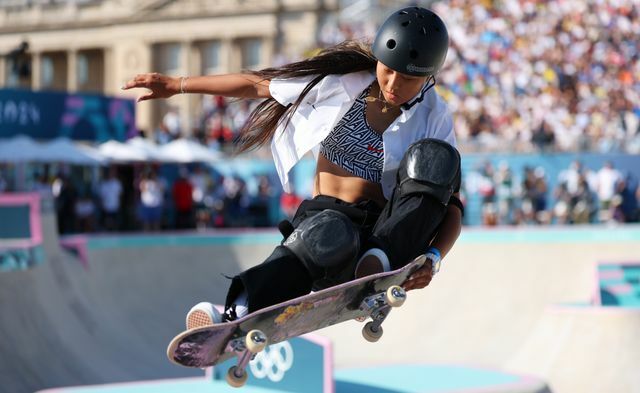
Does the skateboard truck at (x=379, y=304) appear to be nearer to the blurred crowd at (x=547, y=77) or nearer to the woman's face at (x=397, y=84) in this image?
the woman's face at (x=397, y=84)

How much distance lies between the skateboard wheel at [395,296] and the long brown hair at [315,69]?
1.03 metres

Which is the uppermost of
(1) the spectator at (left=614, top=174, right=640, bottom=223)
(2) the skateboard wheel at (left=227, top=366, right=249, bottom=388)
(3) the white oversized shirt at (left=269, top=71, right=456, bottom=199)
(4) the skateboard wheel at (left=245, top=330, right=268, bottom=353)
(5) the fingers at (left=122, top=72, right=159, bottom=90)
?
(5) the fingers at (left=122, top=72, right=159, bottom=90)

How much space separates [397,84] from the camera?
4961mm

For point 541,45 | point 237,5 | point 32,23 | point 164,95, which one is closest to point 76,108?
point 541,45

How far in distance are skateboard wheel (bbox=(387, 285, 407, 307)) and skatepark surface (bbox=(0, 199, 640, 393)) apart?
6.64 metres

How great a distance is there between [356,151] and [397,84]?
408 millimetres

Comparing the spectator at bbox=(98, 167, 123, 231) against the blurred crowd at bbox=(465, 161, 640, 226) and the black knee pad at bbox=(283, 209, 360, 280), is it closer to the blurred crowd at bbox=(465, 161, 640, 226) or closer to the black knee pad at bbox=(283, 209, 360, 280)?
the blurred crowd at bbox=(465, 161, 640, 226)

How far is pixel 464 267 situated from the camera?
47.8 feet

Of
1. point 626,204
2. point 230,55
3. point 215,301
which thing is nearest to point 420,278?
point 215,301

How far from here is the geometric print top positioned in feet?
17.0

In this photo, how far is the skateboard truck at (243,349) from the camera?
460 centimetres

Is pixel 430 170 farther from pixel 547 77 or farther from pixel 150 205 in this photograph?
pixel 547 77

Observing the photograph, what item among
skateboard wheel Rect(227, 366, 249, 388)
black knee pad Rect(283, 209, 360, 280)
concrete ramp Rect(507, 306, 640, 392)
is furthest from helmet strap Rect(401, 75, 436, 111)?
concrete ramp Rect(507, 306, 640, 392)

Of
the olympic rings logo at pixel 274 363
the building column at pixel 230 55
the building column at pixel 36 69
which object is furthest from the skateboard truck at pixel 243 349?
the building column at pixel 36 69
